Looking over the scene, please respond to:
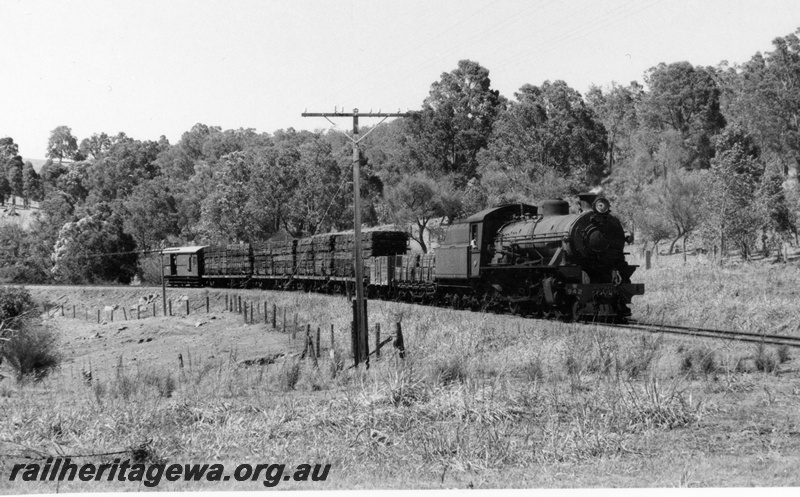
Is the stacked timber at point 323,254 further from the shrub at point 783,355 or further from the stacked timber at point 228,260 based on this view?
the shrub at point 783,355

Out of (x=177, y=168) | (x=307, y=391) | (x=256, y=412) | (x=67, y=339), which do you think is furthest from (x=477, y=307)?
(x=177, y=168)

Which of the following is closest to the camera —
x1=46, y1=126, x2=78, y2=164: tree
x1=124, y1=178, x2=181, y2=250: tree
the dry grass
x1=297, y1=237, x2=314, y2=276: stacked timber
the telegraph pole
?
the dry grass

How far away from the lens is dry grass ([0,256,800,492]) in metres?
9.23

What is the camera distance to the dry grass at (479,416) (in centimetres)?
923

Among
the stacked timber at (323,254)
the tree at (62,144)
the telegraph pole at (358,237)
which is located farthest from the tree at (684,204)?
the tree at (62,144)

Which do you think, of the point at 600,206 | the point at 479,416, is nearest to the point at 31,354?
the point at 600,206

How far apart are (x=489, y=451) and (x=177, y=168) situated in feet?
354

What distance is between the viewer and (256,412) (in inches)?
488

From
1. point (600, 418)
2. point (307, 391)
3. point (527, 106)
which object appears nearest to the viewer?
point (600, 418)

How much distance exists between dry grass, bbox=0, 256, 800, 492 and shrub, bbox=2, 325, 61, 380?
844 cm

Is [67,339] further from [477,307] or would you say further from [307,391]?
[307,391]

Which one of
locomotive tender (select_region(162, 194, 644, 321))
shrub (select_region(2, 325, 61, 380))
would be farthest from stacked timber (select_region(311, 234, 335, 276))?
shrub (select_region(2, 325, 61, 380))

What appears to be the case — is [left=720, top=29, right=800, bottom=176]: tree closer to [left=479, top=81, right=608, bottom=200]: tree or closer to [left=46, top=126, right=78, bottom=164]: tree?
[left=479, top=81, right=608, bottom=200]: tree

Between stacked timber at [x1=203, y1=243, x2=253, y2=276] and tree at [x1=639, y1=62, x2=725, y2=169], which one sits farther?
tree at [x1=639, y1=62, x2=725, y2=169]
